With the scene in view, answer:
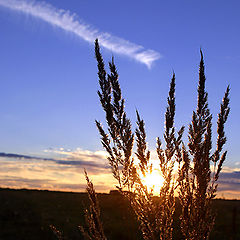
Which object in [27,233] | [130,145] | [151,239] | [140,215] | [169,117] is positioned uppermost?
[169,117]

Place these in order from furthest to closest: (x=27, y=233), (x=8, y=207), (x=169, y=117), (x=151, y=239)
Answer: (x=8, y=207), (x=27, y=233), (x=169, y=117), (x=151, y=239)

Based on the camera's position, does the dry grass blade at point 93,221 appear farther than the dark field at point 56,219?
No

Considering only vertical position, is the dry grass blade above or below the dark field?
above

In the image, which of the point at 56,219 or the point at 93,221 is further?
the point at 56,219

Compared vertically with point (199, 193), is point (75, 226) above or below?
below

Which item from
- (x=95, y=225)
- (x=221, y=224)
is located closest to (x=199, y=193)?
(x=95, y=225)

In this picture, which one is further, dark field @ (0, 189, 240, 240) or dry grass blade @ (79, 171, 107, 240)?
dark field @ (0, 189, 240, 240)

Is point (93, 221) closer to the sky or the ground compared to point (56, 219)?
closer to the sky

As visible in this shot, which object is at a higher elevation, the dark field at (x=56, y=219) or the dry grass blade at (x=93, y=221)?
the dry grass blade at (x=93, y=221)

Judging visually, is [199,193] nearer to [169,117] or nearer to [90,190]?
[169,117]

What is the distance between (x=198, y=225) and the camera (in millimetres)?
3049

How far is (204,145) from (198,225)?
85cm

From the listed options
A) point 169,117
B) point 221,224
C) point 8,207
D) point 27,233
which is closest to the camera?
point 169,117

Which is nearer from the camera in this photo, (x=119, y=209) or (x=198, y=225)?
(x=198, y=225)
